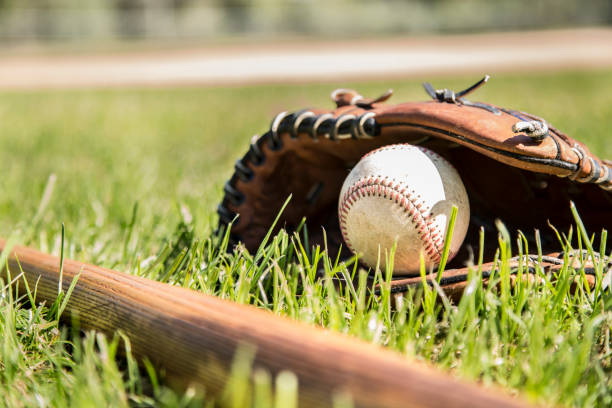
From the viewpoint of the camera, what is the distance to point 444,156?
201 cm

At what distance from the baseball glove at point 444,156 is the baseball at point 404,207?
10cm

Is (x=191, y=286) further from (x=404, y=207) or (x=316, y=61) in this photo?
(x=316, y=61)

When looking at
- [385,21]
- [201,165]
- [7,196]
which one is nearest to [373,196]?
[7,196]

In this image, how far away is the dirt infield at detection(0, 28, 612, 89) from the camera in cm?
1577

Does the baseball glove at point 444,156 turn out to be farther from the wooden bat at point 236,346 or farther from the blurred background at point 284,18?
the blurred background at point 284,18

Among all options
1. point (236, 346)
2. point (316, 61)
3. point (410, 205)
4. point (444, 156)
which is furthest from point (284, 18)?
point (236, 346)

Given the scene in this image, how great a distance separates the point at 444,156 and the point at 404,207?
16.1 inches

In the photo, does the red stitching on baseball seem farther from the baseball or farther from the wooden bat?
the wooden bat

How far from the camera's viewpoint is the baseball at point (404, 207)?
1.68m

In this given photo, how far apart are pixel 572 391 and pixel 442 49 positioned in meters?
22.1

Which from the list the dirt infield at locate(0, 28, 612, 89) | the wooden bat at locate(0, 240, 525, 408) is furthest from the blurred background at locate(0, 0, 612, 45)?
the wooden bat at locate(0, 240, 525, 408)

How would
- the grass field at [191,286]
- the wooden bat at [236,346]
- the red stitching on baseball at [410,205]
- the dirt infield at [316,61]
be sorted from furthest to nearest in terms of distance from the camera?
the dirt infield at [316,61], the red stitching on baseball at [410,205], the grass field at [191,286], the wooden bat at [236,346]

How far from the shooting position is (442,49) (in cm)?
2197

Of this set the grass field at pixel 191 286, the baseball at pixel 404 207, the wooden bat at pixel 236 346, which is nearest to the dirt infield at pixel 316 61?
the grass field at pixel 191 286
